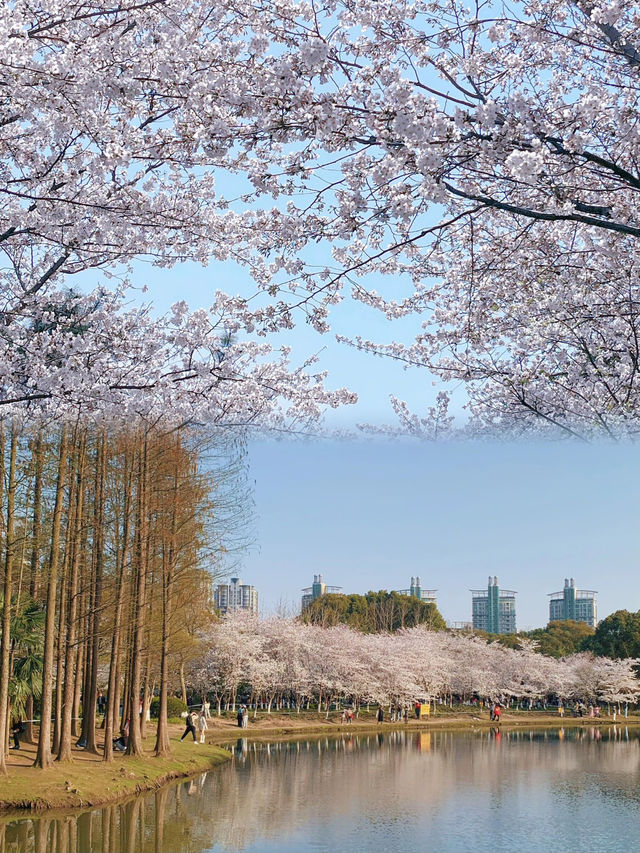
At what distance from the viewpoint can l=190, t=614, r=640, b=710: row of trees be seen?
31.5m

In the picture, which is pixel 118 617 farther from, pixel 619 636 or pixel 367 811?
pixel 619 636

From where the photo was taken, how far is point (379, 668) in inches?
1442

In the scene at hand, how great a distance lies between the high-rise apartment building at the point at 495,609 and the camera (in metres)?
79.4

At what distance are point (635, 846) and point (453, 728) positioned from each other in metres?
25.2

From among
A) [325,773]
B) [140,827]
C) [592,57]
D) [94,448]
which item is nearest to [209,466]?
[94,448]

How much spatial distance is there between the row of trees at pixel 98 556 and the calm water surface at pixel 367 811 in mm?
2226

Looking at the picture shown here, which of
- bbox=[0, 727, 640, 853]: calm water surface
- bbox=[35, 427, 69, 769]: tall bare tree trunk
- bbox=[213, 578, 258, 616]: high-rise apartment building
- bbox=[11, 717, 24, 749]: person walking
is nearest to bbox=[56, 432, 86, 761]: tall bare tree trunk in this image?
bbox=[35, 427, 69, 769]: tall bare tree trunk

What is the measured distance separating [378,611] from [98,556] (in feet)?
122

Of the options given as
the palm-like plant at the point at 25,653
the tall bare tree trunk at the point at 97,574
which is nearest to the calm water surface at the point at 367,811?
the tall bare tree trunk at the point at 97,574

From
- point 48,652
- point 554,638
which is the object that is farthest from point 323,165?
point 554,638

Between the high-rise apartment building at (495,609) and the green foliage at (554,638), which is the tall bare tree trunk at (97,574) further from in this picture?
the high-rise apartment building at (495,609)

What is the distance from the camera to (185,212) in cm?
757

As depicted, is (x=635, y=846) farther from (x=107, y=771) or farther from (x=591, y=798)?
(x=107, y=771)

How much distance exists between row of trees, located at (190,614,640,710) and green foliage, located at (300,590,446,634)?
3.65 metres
